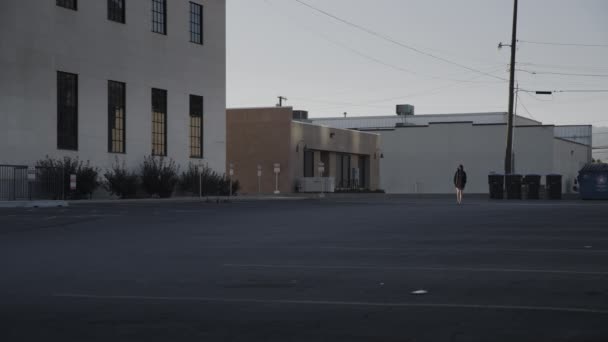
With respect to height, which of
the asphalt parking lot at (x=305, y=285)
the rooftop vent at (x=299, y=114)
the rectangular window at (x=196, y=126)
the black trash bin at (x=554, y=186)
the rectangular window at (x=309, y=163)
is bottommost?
the asphalt parking lot at (x=305, y=285)

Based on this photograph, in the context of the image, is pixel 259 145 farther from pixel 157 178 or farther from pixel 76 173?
pixel 76 173

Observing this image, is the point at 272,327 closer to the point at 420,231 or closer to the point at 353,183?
the point at 420,231

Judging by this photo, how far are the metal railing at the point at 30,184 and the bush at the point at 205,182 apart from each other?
927cm

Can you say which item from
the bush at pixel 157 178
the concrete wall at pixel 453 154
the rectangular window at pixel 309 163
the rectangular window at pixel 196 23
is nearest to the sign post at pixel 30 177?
the bush at pixel 157 178

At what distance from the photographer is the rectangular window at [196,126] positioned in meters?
48.2

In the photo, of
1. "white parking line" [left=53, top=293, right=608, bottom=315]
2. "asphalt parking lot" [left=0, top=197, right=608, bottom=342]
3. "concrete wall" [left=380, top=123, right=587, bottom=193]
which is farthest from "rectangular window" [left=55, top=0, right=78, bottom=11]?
"concrete wall" [left=380, top=123, right=587, bottom=193]

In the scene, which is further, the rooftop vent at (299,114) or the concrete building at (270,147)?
the rooftop vent at (299,114)

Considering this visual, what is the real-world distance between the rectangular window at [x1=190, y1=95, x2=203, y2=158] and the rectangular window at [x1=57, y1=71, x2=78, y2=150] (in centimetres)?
906

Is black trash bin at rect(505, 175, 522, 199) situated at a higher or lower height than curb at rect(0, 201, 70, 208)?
higher

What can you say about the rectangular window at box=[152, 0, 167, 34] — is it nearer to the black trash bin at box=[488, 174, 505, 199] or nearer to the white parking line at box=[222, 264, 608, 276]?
the black trash bin at box=[488, 174, 505, 199]

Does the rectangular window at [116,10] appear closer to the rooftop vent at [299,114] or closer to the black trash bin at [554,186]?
the black trash bin at [554,186]

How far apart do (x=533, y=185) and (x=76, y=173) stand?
88.9 ft

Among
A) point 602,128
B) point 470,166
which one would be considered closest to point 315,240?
point 470,166

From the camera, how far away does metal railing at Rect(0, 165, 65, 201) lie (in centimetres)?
3575
